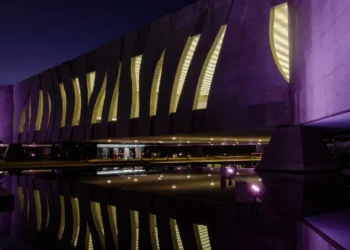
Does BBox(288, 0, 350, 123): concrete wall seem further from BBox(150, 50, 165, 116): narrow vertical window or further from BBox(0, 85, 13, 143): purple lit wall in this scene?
BBox(0, 85, 13, 143): purple lit wall

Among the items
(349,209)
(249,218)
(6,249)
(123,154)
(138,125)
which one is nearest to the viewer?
(6,249)

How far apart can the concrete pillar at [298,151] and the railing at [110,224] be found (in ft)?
33.9

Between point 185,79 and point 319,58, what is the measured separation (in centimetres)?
1271

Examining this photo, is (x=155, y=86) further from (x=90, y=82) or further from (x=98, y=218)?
(x=98, y=218)

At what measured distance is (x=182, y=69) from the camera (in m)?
29.3

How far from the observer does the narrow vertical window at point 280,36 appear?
2248 centimetres

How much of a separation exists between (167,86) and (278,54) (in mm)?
9442

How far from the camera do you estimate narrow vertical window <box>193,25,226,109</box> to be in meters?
25.9

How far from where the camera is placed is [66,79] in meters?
44.2

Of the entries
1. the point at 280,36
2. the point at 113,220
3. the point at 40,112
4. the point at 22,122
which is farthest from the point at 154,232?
the point at 22,122

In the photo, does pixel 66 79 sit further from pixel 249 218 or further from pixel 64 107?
pixel 249 218

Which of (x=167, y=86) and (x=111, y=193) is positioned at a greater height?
(x=167, y=86)

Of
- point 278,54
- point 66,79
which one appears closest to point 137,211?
point 278,54

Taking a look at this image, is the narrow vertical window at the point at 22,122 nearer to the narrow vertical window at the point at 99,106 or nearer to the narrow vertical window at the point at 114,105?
the narrow vertical window at the point at 99,106
